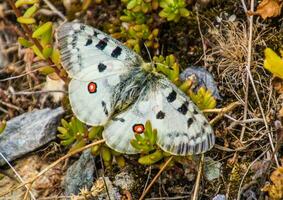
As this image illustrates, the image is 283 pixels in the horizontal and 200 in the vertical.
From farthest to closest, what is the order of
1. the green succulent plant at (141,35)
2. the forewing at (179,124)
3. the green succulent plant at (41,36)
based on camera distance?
the green succulent plant at (141,35) < the green succulent plant at (41,36) < the forewing at (179,124)

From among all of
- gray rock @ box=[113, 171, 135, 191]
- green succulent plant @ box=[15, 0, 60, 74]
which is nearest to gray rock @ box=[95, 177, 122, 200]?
gray rock @ box=[113, 171, 135, 191]

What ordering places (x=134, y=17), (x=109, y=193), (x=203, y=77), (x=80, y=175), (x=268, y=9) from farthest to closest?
(x=134, y=17), (x=203, y=77), (x=268, y=9), (x=80, y=175), (x=109, y=193)

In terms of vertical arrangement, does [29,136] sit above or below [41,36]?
below

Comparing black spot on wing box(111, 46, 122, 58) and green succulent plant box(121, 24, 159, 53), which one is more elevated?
black spot on wing box(111, 46, 122, 58)

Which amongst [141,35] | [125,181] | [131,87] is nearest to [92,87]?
[131,87]

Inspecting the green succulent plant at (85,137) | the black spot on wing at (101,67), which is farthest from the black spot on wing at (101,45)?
the green succulent plant at (85,137)

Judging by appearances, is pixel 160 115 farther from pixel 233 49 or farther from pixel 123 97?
pixel 233 49

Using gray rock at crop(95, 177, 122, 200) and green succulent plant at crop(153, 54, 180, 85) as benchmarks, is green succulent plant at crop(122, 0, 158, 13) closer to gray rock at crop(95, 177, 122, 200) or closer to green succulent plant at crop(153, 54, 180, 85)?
green succulent plant at crop(153, 54, 180, 85)

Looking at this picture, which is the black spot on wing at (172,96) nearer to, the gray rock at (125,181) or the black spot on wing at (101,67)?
the black spot on wing at (101,67)
